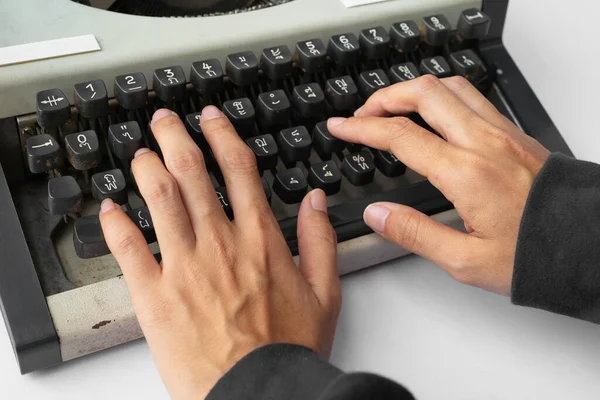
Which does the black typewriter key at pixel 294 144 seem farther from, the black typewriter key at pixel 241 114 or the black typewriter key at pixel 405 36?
the black typewriter key at pixel 405 36

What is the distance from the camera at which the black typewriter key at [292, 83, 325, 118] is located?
55.4 inches

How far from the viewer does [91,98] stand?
4.16 feet

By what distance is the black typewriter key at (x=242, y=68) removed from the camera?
138 cm

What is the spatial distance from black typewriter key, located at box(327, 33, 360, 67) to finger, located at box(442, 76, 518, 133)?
0.18 meters

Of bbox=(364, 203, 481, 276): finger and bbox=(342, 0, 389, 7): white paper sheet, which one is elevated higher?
Result: bbox=(342, 0, 389, 7): white paper sheet

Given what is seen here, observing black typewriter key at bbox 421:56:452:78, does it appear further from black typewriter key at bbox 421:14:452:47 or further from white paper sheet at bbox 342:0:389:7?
white paper sheet at bbox 342:0:389:7

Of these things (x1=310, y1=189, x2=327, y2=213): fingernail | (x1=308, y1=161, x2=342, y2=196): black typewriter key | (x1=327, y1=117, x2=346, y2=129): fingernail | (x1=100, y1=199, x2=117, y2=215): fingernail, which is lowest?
(x1=308, y1=161, x2=342, y2=196): black typewriter key

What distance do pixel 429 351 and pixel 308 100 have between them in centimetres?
50

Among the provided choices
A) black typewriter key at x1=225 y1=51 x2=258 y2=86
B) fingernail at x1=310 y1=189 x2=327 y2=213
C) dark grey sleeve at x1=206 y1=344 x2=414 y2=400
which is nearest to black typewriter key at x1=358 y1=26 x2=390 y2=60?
black typewriter key at x1=225 y1=51 x2=258 y2=86

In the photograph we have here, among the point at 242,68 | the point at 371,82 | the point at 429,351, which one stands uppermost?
the point at 242,68

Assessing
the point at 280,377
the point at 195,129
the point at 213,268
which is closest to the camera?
the point at 280,377

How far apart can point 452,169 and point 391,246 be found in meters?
0.19

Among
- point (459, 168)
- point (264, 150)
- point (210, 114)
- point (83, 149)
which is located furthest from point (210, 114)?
point (459, 168)

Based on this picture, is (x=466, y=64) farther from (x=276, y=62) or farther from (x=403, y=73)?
(x=276, y=62)
